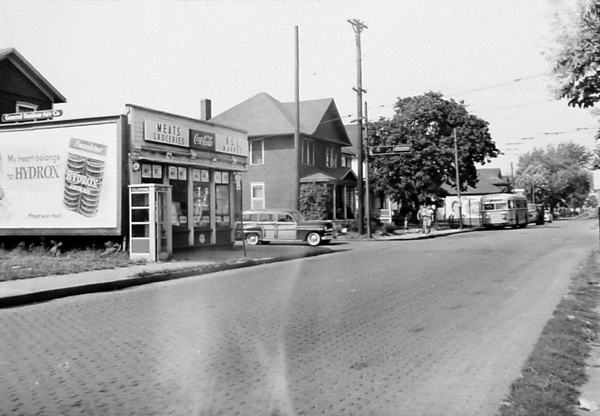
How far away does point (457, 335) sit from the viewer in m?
7.82

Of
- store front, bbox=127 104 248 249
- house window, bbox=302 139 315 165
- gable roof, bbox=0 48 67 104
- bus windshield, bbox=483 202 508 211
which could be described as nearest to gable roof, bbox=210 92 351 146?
house window, bbox=302 139 315 165

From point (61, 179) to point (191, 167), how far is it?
164 inches

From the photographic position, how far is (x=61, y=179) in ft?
61.9

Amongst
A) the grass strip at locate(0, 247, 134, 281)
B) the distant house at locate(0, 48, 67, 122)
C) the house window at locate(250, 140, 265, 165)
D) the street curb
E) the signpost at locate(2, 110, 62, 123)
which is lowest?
the street curb

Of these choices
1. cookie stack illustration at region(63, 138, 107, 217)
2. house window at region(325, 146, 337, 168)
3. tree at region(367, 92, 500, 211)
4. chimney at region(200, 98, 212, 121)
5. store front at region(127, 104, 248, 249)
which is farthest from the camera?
tree at region(367, 92, 500, 211)

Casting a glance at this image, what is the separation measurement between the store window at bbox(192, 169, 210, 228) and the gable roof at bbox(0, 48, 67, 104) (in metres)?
11.0

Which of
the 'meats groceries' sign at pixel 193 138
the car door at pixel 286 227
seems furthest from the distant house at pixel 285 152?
the 'meats groceries' sign at pixel 193 138

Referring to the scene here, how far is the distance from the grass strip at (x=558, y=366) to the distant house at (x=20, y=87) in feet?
79.1

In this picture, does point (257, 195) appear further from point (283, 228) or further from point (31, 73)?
point (31, 73)

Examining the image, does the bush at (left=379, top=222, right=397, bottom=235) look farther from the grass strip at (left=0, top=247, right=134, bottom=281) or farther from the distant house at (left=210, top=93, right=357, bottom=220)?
the grass strip at (left=0, top=247, right=134, bottom=281)

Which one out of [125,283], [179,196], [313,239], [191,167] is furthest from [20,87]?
[125,283]

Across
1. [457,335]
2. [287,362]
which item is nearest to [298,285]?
[457,335]

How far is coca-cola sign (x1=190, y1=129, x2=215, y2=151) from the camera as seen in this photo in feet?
67.6

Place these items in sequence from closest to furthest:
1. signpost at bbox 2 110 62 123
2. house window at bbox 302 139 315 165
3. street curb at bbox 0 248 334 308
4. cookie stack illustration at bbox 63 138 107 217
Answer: street curb at bbox 0 248 334 308, cookie stack illustration at bbox 63 138 107 217, signpost at bbox 2 110 62 123, house window at bbox 302 139 315 165
